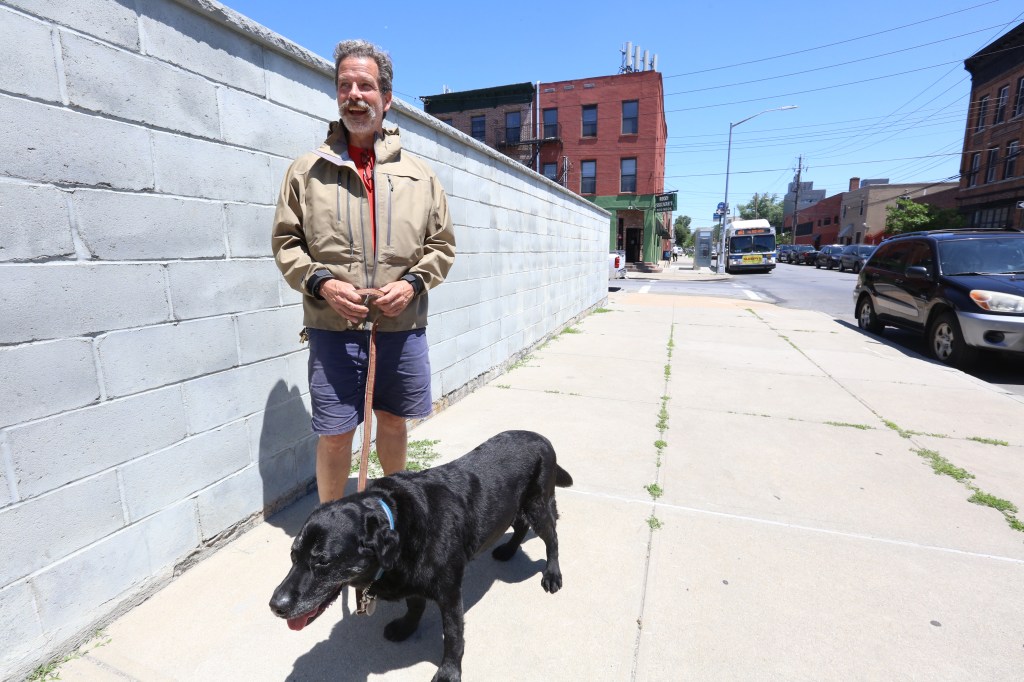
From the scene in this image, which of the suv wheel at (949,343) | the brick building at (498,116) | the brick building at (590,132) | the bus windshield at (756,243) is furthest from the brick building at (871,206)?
the suv wheel at (949,343)

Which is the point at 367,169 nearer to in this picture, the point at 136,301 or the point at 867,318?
the point at 136,301

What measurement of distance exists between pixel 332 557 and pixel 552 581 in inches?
46.9

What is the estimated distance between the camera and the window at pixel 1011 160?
82.0 ft

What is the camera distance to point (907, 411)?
4.73 m

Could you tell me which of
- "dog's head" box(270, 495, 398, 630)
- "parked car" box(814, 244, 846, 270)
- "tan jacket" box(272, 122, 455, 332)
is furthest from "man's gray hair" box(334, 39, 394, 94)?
"parked car" box(814, 244, 846, 270)

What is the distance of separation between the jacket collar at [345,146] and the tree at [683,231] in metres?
87.7

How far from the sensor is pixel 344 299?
2.03m

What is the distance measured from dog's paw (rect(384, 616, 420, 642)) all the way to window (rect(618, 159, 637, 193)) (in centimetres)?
2874

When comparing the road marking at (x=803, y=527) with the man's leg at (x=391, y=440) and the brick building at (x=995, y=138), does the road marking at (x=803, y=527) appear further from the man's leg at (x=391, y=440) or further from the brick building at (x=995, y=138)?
the brick building at (x=995, y=138)

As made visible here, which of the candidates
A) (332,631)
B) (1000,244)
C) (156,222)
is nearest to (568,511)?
(332,631)

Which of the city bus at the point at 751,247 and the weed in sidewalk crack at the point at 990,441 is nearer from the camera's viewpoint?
the weed in sidewalk crack at the point at 990,441

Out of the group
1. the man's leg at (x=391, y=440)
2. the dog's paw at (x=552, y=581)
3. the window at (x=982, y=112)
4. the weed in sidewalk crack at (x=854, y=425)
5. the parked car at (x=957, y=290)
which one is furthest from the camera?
the window at (x=982, y=112)

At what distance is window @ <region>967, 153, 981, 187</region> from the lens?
28.2m

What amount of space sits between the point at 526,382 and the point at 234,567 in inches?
142
